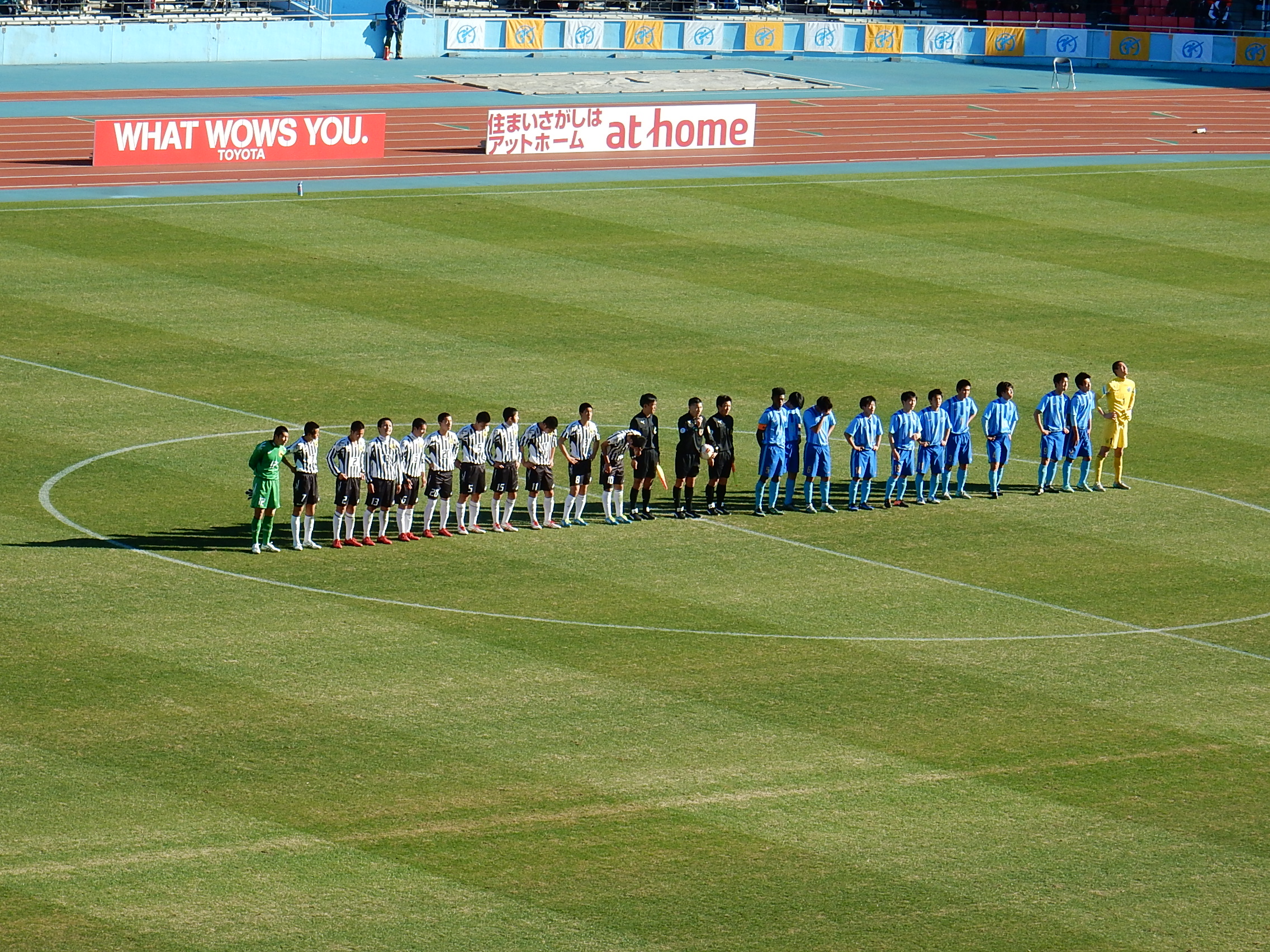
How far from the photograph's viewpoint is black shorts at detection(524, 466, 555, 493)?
24047 mm

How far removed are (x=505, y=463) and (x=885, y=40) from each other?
1939 inches

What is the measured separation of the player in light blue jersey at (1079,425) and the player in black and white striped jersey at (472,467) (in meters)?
7.96

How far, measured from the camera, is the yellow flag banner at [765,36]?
2670 inches

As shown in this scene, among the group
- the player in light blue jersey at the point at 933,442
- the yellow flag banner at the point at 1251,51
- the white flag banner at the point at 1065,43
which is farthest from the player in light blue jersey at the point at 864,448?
the yellow flag banner at the point at 1251,51

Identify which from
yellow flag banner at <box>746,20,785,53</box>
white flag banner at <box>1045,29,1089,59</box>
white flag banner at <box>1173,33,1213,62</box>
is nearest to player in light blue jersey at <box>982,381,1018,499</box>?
yellow flag banner at <box>746,20,785,53</box>

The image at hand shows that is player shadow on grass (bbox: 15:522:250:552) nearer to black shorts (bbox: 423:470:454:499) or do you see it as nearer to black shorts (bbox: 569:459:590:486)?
black shorts (bbox: 423:470:454:499)

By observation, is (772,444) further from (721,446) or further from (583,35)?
(583,35)

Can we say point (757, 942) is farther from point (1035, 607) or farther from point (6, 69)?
point (6, 69)

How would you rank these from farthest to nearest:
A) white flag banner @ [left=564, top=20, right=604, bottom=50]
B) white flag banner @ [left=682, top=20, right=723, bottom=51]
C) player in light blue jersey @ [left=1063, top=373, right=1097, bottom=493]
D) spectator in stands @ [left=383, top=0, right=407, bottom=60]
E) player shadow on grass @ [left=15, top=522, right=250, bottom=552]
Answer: white flag banner @ [left=682, top=20, right=723, bottom=51]
white flag banner @ [left=564, top=20, right=604, bottom=50]
spectator in stands @ [left=383, top=0, right=407, bottom=60]
player in light blue jersey @ [left=1063, top=373, right=1097, bottom=493]
player shadow on grass @ [left=15, top=522, right=250, bottom=552]

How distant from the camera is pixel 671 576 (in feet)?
73.2

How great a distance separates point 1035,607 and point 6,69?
42.4 m

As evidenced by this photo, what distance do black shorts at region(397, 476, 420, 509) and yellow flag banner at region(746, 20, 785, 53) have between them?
4722 cm

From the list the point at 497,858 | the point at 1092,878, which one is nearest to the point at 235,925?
the point at 497,858

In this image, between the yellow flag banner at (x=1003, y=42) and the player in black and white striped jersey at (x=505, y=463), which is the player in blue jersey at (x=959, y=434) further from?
the yellow flag banner at (x=1003, y=42)
